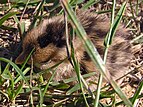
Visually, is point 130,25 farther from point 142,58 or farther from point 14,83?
point 14,83

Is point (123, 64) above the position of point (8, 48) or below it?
below

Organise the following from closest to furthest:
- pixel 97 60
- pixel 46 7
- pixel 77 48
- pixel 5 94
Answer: pixel 97 60 < pixel 5 94 < pixel 77 48 < pixel 46 7

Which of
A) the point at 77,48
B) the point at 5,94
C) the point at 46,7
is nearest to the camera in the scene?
the point at 5,94

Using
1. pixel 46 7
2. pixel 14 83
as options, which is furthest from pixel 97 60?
pixel 46 7

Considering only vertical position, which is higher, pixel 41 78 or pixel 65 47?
pixel 65 47

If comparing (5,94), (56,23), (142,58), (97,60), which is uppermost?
(97,60)

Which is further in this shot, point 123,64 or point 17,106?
point 123,64

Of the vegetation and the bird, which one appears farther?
the bird

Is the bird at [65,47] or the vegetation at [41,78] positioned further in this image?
the bird at [65,47]
